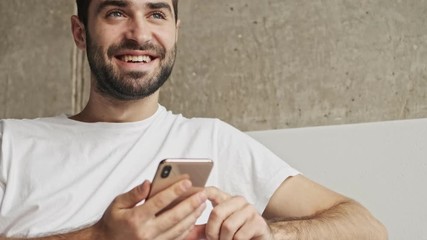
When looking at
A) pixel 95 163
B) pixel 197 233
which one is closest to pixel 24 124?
pixel 95 163

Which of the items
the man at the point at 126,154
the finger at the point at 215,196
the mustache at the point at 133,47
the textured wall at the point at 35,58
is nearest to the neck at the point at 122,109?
the man at the point at 126,154

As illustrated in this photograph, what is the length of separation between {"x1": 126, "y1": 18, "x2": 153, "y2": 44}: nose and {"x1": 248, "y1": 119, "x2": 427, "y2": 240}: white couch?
427 mm

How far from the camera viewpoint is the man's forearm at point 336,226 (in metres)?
1.06

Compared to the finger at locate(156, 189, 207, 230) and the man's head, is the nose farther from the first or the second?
the finger at locate(156, 189, 207, 230)

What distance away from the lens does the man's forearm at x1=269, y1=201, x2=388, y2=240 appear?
1.06 meters

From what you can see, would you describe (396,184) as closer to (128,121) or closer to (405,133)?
(405,133)

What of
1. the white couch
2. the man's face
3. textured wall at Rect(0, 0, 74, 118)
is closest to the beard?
the man's face

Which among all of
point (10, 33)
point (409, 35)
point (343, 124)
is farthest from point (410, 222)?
point (10, 33)

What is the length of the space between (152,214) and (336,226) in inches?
18.0

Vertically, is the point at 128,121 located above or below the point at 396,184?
above

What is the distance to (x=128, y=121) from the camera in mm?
1341

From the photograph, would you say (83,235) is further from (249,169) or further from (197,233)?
(249,169)

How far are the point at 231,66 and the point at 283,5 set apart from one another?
0.23m

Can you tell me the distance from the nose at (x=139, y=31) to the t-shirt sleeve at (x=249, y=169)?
0.90ft
